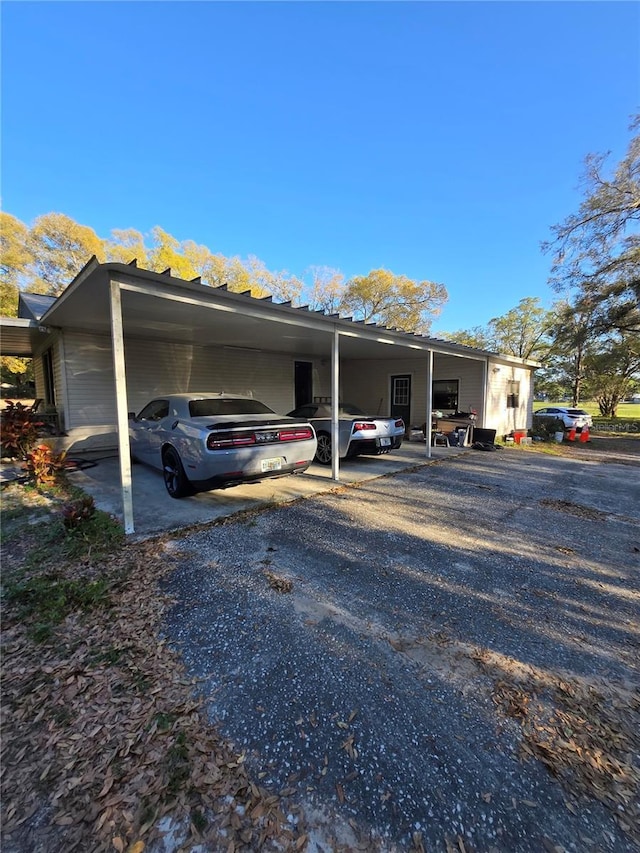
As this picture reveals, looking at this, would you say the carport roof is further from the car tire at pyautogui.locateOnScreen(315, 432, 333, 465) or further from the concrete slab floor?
the concrete slab floor

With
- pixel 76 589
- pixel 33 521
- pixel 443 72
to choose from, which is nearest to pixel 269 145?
pixel 443 72

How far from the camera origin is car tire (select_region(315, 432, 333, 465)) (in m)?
7.48

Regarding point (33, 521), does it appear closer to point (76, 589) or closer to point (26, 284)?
point (76, 589)

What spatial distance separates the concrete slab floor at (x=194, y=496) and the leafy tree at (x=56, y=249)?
19.1 meters

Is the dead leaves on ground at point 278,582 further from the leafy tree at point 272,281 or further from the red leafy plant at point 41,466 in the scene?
the leafy tree at point 272,281

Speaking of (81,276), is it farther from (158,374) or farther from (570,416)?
(570,416)

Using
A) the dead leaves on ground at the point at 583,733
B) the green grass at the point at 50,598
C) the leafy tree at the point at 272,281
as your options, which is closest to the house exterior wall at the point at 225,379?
the green grass at the point at 50,598

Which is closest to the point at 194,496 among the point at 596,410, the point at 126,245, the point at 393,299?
the point at 126,245

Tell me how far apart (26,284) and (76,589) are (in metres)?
24.6

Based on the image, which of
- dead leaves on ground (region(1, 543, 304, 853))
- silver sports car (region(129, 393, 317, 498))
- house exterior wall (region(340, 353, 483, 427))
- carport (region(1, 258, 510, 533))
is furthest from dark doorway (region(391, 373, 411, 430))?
dead leaves on ground (region(1, 543, 304, 853))

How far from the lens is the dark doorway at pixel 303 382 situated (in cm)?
1262

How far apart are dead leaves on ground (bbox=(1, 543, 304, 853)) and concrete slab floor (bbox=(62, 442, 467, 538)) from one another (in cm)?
193

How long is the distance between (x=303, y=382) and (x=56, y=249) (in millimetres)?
19139

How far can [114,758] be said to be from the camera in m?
1.52
